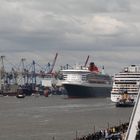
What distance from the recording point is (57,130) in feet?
226

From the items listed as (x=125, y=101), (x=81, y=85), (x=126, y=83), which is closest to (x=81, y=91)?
(x=81, y=85)

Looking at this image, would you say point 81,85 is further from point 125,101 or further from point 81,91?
point 125,101

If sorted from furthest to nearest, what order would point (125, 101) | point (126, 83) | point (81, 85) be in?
point (81, 85)
point (126, 83)
point (125, 101)

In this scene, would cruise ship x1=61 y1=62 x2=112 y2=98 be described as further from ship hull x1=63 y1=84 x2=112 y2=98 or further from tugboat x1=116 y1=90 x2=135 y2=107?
tugboat x1=116 y1=90 x2=135 y2=107

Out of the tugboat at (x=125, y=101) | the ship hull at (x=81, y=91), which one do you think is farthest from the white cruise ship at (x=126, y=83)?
the ship hull at (x=81, y=91)

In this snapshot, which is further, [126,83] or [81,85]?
[81,85]

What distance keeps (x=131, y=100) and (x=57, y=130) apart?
6358cm

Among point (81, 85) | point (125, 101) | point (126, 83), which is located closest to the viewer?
point (125, 101)

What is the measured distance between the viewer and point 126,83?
14988 centimetres

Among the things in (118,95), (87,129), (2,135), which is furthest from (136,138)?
(118,95)

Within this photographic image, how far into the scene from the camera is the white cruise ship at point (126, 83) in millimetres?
142512

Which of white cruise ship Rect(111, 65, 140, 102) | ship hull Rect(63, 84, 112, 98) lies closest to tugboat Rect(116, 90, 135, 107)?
white cruise ship Rect(111, 65, 140, 102)

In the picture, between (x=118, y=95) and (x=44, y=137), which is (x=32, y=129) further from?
(x=118, y=95)

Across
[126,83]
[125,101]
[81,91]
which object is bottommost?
[125,101]
